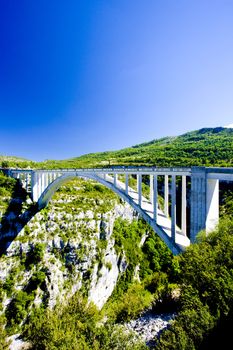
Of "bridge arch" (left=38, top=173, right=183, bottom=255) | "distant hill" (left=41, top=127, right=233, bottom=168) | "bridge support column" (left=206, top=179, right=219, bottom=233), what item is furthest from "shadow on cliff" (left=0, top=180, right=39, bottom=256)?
"bridge support column" (left=206, top=179, right=219, bottom=233)

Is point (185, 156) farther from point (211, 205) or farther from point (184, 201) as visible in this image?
point (211, 205)

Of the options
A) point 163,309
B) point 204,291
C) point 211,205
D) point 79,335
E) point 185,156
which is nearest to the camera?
point 204,291

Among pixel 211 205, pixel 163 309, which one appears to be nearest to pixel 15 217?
pixel 163 309

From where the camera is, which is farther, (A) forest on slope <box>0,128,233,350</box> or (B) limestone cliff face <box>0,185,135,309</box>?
(B) limestone cliff face <box>0,185,135,309</box>

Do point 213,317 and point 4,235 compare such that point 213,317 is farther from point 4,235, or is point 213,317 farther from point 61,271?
point 4,235

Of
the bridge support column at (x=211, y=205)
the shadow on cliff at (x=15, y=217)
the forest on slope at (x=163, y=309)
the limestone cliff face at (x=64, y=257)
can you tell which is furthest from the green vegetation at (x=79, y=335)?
the shadow on cliff at (x=15, y=217)

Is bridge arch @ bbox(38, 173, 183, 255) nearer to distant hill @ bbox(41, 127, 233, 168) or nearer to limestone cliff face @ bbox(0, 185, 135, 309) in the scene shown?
limestone cliff face @ bbox(0, 185, 135, 309)

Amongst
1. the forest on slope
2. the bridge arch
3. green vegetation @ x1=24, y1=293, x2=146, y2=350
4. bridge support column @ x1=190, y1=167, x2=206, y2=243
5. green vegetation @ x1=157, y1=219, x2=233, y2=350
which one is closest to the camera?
green vegetation @ x1=157, y1=219, x2=233, y2=350
